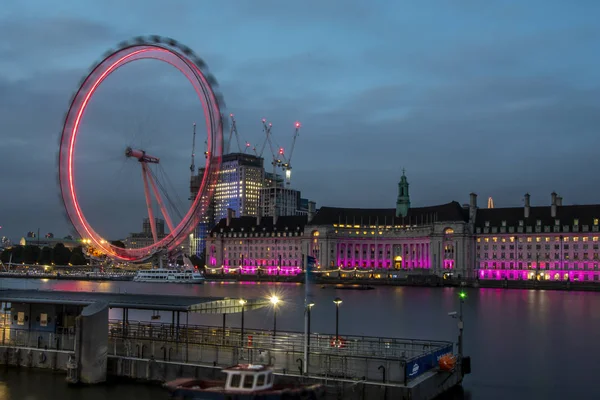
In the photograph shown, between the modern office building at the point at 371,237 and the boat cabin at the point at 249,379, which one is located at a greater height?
the modern office building at the point at 371,237

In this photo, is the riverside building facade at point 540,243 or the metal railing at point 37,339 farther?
the riverside building facade at point 540,243

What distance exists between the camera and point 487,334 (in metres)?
66.6

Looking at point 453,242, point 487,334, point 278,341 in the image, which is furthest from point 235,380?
A: point 453,242

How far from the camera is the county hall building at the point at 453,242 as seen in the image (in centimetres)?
15838

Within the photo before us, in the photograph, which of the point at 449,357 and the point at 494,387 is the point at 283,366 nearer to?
the point at 449,357

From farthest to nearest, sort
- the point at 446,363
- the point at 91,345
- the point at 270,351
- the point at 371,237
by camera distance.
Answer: the point at 371,237, the point at 91,345, the point at 270,351, the point at 446,363

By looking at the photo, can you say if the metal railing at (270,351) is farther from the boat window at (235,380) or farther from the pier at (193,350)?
the boat window at (235,380)

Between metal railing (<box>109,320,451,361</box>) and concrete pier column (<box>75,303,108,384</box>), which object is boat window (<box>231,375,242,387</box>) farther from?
concrete pier column (<box>75,303,108,384</box>)

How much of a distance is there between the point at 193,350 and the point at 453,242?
456 feet

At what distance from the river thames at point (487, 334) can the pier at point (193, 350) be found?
127 centimetres

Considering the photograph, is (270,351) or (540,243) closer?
(270,351)

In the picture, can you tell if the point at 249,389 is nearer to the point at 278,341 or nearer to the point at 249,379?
the point at 249,379

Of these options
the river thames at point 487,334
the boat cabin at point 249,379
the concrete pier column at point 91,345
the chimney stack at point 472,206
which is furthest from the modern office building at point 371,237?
the boat cabin at point 249,379

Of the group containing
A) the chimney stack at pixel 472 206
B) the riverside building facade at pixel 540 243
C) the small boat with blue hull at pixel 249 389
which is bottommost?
the small boat with blue hull at pixel 249 389
